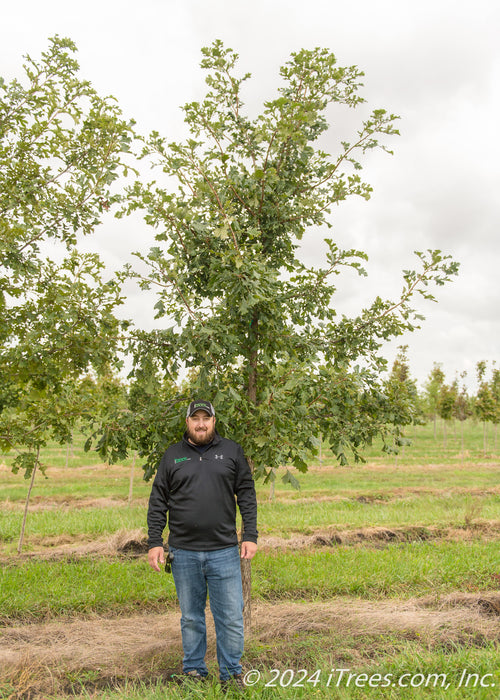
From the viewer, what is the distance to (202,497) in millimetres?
3635

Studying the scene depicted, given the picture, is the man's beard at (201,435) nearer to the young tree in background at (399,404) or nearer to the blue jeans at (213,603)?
the blue jeans at (213,603)

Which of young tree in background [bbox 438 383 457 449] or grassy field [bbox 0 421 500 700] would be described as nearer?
grassy field [bbox 0 421 500 700]

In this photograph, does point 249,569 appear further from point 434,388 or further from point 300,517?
point 434,388

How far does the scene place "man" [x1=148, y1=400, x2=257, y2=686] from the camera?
3.59 m

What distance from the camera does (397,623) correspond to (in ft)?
15.4

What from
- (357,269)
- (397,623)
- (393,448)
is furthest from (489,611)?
(357,269)

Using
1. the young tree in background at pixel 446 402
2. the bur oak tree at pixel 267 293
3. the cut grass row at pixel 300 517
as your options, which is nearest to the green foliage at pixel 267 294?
the bur oak tree at pixel 267 293

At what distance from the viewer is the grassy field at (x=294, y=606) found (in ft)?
12.0

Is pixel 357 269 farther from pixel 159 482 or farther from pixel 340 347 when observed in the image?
pixel 159 482

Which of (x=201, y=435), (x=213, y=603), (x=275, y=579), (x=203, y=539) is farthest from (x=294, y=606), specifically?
(x=201, y=435)

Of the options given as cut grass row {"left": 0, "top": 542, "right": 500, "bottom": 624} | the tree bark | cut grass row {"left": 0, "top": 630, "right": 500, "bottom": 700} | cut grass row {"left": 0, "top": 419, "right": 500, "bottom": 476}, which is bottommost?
cut grass row {"left": 0, "top": 419, "right": 500, "bottom": 476}

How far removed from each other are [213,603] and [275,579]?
3.03 m

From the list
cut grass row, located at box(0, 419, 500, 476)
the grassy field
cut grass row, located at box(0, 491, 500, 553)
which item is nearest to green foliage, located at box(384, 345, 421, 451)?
the grassy field

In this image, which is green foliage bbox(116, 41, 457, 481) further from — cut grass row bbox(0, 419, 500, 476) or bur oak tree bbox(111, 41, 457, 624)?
cut grass row bbox(0, 419, 500, 476)
